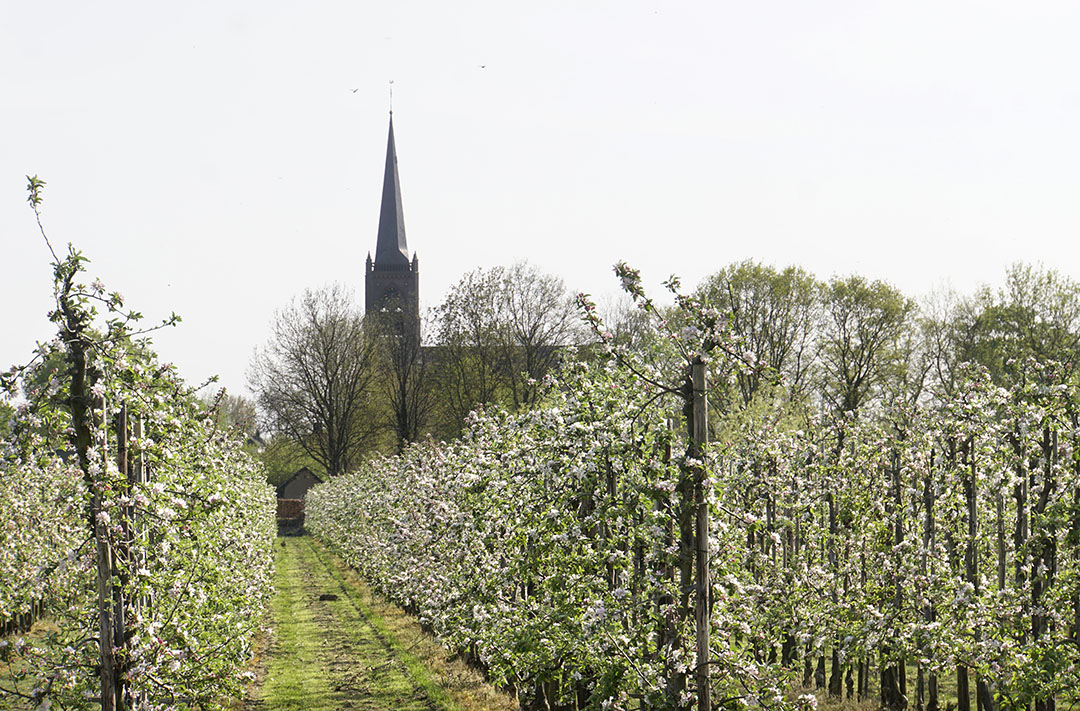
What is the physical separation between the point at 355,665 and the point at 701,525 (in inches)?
449

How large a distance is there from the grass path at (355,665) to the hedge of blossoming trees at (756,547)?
1012mm

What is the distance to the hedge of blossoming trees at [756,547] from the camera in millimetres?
7422

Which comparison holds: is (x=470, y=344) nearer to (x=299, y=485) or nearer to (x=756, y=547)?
(x=299, y=485)

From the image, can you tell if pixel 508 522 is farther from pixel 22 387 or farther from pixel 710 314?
pixel 22 387

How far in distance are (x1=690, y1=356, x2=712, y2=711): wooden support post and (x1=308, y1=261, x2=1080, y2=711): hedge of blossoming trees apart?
0.08 meters

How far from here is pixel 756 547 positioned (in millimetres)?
10836

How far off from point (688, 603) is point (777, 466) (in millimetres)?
6686

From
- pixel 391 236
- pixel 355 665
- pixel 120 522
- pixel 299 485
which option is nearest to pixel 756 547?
pixel 120 522

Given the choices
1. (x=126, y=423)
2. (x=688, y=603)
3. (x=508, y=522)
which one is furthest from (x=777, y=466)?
(x=126, y=423)

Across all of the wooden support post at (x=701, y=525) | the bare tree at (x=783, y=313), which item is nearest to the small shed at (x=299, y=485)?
the bare tree at (x=783, y=313)

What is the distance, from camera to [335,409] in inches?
2156

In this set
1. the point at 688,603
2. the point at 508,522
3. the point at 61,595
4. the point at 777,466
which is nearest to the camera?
the point at 688,603

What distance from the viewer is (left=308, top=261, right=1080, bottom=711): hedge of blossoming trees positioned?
742 cm

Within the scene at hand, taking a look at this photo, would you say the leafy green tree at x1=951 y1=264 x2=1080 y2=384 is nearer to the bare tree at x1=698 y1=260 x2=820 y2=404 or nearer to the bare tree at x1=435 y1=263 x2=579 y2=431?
the bare tree at x1=698 y1=260 x2=820 y2=404
